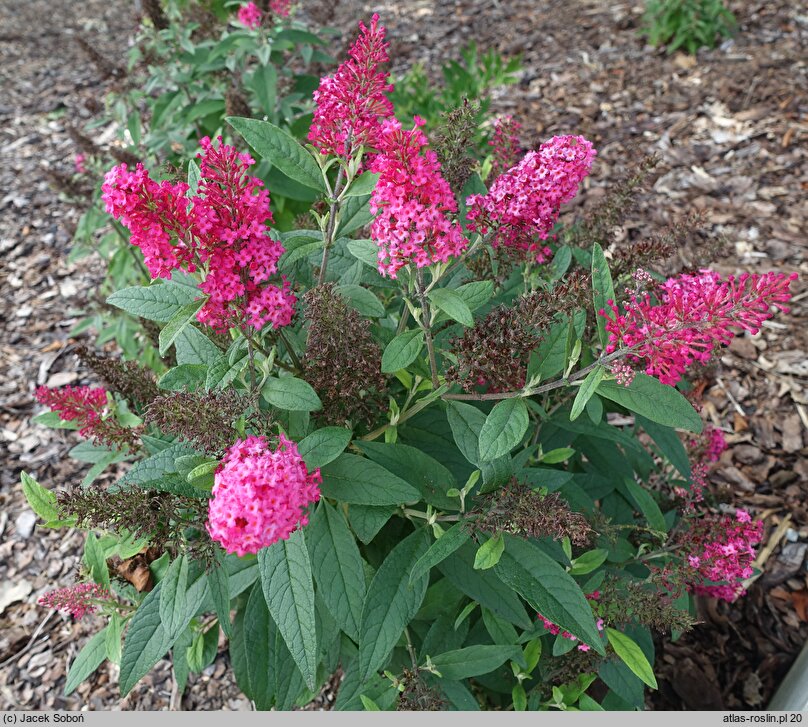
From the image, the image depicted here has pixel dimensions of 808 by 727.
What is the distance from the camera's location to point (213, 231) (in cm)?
149

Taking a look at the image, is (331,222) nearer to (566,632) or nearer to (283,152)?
(283,152)

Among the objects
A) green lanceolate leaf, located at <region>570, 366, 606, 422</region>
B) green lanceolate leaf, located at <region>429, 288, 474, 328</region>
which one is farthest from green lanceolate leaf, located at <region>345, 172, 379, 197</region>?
green lanceolate leaf, located at <region>570, 366, 606, 422</region>

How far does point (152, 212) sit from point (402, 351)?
65cm

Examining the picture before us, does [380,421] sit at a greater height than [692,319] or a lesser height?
lesser

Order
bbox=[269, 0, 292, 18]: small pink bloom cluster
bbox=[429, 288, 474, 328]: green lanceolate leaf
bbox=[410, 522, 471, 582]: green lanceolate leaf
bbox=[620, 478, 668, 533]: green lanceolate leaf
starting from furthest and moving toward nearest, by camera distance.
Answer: bbox=[269, 0, 292, 18]: small pink bloom cluster → bbox=[620, 478, 668, 533]: green lanceolate leaf → bbox=[410, 522, 471, 582]: green lanceolate leaf → bbox=[429, 288, 474, 328]: green lanceolate leaf

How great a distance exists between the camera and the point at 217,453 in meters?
1.52

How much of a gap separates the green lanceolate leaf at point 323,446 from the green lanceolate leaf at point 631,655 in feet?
3.28

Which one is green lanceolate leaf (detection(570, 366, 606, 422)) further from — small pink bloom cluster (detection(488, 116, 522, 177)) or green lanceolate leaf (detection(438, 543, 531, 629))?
small pink bloom cluster (detection(488, 116, 522, 177))

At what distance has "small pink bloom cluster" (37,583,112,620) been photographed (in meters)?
1.82

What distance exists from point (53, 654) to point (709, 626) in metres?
2.82

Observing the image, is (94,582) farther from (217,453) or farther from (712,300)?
(712,300)

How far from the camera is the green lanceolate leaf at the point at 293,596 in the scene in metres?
1.50

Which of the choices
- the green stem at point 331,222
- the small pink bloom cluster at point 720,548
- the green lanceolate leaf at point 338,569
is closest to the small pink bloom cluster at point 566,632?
the small pink bloom cluster at point 720,548

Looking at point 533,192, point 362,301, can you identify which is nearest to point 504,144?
point 533,192
